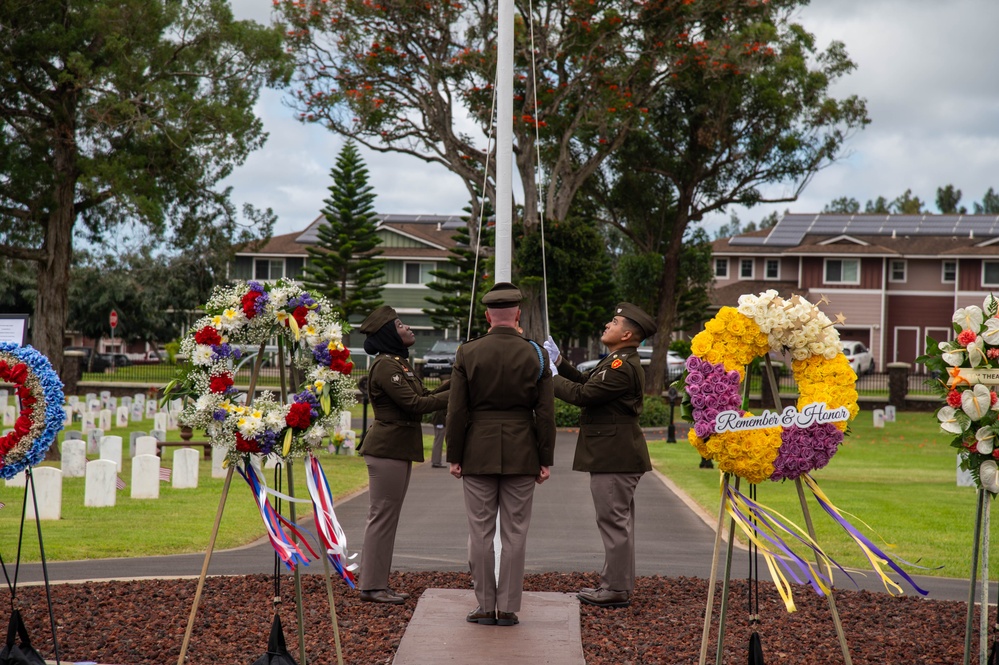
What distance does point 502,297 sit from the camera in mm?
6684

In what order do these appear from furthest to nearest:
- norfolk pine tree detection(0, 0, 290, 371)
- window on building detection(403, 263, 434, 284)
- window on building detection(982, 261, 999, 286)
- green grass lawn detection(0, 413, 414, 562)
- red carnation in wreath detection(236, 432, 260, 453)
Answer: window on building detection(403, 263, 434, 284) < window on building detection(982, 261, 999, 286) < norfolk pine tree detection(0, 0, 290, 371) < green grass lawn detection(0, 413, 414, 562) < red carnation in wreath detection(236, 432, 260, 453)

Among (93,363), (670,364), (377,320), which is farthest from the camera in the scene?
(93,363)

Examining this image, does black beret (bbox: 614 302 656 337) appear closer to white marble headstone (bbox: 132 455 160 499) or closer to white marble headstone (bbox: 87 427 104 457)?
white marble headstone (bbox: 132 455 160 499)

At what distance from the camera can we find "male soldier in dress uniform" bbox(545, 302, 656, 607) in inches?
285

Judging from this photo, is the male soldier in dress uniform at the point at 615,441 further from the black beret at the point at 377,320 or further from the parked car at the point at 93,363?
the parked car at the point at 93,363

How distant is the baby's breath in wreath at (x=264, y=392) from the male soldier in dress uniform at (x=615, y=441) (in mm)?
1855

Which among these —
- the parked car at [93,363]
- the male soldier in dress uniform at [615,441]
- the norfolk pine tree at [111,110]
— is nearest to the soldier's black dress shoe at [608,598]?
the male soldier in dress uniform at [615,441]

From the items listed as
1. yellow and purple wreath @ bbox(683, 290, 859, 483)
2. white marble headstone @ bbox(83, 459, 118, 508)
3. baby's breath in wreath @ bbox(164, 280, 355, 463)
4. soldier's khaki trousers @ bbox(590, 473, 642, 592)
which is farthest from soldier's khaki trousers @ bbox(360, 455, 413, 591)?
white marble headstone @ bbox(83, 459, 118, 508)

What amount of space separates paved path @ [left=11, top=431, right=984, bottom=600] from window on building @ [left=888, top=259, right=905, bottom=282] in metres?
40.6

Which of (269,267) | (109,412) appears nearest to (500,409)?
(109,412)

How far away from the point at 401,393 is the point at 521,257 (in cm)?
2006

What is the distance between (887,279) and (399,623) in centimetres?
4992

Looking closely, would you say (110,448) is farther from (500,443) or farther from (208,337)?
(208,337)

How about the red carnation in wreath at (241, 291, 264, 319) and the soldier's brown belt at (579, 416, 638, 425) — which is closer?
the red carnation in wreath at (241, 291, 264, 319)
